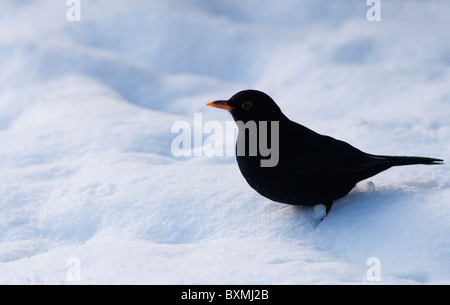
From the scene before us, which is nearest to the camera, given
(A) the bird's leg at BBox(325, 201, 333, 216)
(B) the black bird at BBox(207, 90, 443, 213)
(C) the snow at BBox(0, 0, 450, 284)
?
(C) the snow at BBox(0, 0, 450, 284)

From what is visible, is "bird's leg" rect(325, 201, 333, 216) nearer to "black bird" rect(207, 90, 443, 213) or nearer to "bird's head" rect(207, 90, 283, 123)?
"black bird" rect(207, 90, 443, 213)

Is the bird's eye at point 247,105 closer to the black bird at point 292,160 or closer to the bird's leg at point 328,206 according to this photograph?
the black bird at point 292,160

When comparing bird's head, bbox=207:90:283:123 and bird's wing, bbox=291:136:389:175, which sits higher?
bird's head, bbox=207:90:283:123

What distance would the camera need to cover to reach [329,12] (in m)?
8.97

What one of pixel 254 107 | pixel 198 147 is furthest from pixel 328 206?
pixel 198 147

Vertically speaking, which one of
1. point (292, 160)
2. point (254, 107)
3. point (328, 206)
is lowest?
point (328, 206)

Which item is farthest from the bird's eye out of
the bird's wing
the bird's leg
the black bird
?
the bird's leg

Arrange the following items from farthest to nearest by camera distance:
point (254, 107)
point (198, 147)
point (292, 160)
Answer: point (198, 147) < point (254, 107) < point (292, 160)

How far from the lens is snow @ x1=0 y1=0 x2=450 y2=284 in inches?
114

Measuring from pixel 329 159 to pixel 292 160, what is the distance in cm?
24

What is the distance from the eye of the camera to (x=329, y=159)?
332 centimetres

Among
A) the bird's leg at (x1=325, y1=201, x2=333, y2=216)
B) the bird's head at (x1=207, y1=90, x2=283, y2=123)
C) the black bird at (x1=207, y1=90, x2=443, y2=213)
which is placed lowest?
the bird's leg at (x1=325, y1=201, x2=333, y2=216)

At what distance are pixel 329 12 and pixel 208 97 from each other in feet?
10.6

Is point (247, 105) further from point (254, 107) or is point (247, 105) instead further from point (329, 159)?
point (329, 159)
